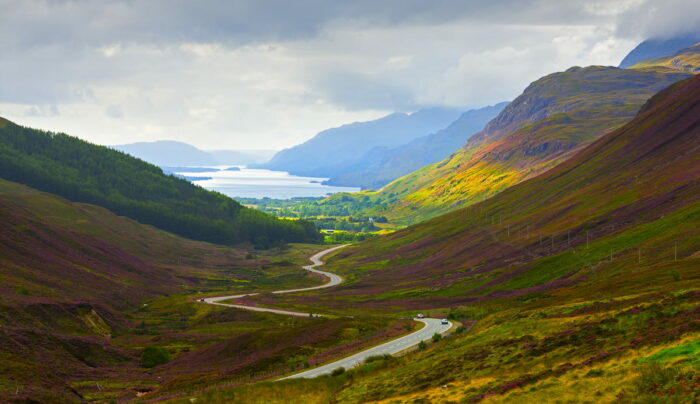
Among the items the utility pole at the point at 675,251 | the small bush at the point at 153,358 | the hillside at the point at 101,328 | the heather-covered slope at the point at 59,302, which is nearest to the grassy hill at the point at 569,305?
the utility pole at the point at 675,251

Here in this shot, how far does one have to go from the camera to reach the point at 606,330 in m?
44.6

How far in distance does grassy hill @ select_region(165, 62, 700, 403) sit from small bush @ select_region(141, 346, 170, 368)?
112 feet

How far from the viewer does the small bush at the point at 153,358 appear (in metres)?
82.8

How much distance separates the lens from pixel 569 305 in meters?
62.7

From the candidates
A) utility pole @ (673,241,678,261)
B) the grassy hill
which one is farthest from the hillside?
utility pole @ (673,241,678,261)

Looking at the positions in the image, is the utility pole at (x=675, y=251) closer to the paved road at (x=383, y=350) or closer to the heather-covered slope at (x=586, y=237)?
the heather-covered slope at (x=586, y=237)

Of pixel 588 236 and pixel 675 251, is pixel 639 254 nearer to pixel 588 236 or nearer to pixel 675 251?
pixel 675 251

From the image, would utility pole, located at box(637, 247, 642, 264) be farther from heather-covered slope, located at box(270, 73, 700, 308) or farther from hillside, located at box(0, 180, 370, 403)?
hillside, located at box(0, 180, 370, 403)

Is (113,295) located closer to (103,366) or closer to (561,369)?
(103,366)

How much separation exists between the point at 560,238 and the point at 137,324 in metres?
116

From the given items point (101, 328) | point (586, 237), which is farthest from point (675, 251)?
point (101, 328)

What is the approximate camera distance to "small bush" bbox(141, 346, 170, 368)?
8281cm

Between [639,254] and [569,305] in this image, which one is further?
[639,254]

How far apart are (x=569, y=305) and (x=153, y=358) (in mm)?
65032
